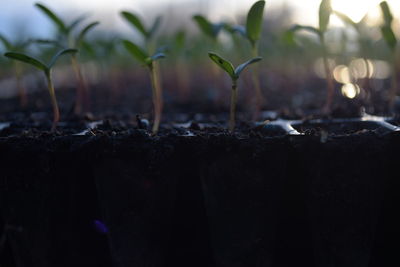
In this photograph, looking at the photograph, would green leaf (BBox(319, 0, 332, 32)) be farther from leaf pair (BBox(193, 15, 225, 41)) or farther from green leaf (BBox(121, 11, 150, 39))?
green leaf (BBox(121, 11, 150, 39))

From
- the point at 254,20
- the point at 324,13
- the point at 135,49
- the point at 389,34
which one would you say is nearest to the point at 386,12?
the point at 389,34

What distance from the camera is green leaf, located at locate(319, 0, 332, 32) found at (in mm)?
929

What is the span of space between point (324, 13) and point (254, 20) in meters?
0.21

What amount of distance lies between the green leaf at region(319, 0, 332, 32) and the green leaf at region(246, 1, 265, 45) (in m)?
0.17

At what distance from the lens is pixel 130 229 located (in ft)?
2.50

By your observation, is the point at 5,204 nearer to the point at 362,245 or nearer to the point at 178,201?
the point at 178,201

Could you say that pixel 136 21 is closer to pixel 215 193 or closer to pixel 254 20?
pixel 254 20

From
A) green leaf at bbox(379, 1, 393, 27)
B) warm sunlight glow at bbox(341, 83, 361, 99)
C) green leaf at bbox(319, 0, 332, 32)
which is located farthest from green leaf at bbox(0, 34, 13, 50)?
warm sunlight glow at bbox(341, 83, 361, 99)

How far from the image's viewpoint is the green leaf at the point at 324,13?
3.05 feet

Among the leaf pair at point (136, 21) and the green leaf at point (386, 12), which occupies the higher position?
the leaf pair at point (136, 21)

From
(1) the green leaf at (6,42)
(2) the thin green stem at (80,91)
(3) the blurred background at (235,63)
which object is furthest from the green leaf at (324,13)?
(1) the green leaf at (6,42)

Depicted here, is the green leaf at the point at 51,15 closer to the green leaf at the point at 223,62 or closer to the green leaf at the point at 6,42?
the green leaf at the point at 6,42

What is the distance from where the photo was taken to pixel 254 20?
889 millimetres

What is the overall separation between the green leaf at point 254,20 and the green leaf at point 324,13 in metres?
0.17
